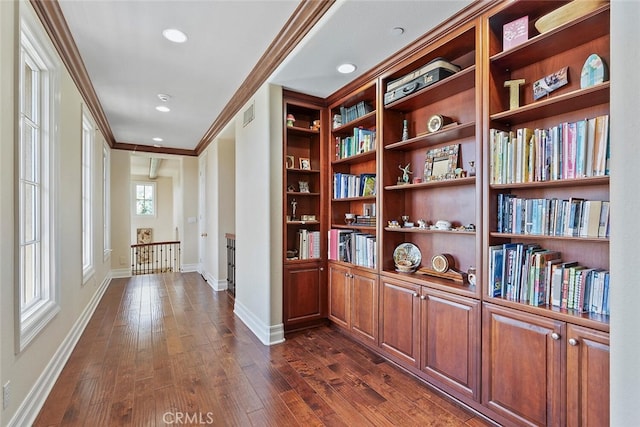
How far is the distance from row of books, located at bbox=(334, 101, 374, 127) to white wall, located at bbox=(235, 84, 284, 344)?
0.69m

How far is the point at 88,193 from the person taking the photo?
3.93m

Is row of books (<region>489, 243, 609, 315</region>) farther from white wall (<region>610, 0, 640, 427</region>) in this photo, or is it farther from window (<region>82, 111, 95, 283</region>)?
window (<region>82, 111, 95, 283</region>)

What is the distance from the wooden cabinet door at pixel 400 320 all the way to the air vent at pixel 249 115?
2.28m

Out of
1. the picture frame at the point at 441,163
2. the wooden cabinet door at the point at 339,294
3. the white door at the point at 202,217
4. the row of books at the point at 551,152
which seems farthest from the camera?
the white door at the point at 202,217

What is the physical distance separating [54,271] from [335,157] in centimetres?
276

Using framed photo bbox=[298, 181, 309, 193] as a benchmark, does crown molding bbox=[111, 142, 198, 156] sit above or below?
above

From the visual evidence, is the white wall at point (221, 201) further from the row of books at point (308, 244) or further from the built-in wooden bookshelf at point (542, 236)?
the built-in wooden bookshelf at point (542, 236)

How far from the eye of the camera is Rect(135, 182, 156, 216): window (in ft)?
34.8

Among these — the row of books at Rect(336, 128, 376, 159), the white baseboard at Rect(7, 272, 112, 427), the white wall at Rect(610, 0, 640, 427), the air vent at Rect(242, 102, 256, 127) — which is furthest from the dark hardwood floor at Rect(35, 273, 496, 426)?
the air vent at Rect(242, 102, 256, 127)

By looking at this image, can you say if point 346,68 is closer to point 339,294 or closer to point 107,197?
point 339,294

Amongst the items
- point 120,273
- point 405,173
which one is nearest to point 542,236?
point 405,173

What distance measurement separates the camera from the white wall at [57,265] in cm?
161

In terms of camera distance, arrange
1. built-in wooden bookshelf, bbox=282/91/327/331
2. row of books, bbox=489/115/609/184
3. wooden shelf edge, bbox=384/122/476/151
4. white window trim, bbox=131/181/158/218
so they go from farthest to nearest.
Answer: white window trim, bbox=131/181/158/218
built-in wooden bookshelf, bbox=282/91/327/331
wooden shelf edge, bbox=384/122/476/151
row of books, bbox=489/115/609/184

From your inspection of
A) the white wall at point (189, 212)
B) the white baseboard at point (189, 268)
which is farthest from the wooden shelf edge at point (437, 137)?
the white baseboard at point (189, 268)
